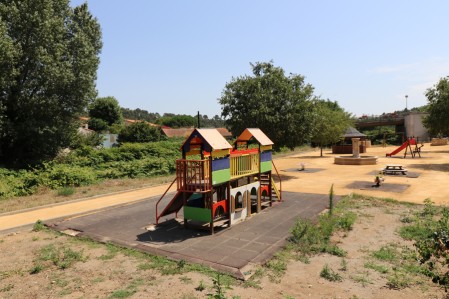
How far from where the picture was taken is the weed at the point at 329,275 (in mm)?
6461

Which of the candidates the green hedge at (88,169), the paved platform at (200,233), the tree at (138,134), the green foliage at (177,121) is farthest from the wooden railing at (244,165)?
the green foliage at (177,121)

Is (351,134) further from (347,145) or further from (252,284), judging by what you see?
(252,284)

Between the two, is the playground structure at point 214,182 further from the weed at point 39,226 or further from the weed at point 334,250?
the weed at point 39,226

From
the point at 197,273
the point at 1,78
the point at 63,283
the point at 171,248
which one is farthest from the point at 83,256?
the point at 1,78

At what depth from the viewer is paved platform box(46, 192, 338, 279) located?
25.3 feet

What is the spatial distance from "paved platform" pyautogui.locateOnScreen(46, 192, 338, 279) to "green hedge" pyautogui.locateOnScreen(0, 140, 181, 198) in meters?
6.52

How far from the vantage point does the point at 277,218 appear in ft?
37.1

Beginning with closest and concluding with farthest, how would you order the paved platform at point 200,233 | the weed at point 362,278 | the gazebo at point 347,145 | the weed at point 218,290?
the weed at point 218,290, the weed at point 362,278, the paved platform at point 200,233, the gazebo at point 347,145

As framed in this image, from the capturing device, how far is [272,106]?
67.3ft

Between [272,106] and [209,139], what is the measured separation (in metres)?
11.4

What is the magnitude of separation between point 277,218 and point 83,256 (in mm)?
6346

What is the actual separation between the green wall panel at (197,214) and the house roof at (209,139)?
6.27 ft

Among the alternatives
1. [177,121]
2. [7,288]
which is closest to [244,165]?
[7,288]

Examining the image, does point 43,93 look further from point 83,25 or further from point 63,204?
point 63,204
